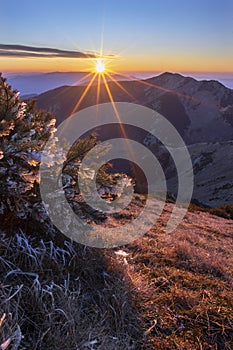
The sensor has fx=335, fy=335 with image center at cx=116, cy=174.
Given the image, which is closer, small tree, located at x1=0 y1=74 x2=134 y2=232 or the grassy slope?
the grassy slope

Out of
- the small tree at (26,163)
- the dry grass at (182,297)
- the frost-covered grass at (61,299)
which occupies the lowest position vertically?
the dry grass at (182,297)

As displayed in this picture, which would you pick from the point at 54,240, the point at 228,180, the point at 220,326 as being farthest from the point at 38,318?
the point at 228,180

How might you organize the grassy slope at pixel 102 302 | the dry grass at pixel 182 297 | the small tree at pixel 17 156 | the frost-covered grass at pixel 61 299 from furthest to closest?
the small tree at pixel 17 156 → the dry grass at pixel 182 297 → the grassy slope at pixel 102 302 → the frost-covered grass at pixel 61 299

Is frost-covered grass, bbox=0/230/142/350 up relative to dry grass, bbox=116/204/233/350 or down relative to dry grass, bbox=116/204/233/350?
up

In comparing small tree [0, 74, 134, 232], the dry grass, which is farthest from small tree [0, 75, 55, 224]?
the dry grass

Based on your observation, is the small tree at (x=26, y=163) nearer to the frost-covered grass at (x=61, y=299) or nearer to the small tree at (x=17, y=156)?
the small tree at (x=17, y=156)

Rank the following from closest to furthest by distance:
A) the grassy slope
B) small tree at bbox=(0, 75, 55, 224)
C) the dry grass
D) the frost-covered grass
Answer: the frost-covered grass, the grassy slope, the dry grass, small tree at bbox=(0, 75, 55, 224)

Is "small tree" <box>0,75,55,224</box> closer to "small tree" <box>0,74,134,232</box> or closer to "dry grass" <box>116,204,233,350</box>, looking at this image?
"small tree" <box>0,74,134,232</box>

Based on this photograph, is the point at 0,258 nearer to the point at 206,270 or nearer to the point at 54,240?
the point at 54,240

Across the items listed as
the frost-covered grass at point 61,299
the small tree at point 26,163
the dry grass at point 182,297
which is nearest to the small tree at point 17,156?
the small tree at point 26,163

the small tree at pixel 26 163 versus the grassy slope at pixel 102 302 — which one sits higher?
the small tree at pixel 26 163

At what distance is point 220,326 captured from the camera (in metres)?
3.88

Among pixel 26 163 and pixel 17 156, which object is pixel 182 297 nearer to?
pixel 26 163

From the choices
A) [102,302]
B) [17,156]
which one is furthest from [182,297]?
[17,156]
